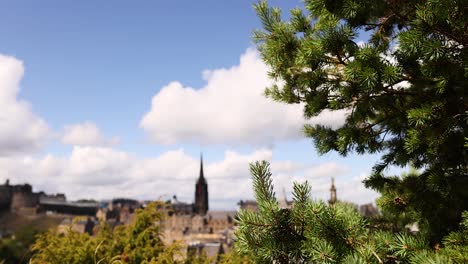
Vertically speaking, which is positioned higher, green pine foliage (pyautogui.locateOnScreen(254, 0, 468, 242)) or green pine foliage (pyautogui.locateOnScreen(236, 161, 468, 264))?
green pine foliage (pyautogui.locateOnScreen(254, 0, 468, 242))

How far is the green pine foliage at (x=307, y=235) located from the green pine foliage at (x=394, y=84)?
5.17 feet

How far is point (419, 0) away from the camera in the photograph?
4145 millimetres

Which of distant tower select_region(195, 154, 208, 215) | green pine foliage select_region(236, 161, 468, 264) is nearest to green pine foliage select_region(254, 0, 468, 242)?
green pine foliage select_region(236, 161, 468, 264)

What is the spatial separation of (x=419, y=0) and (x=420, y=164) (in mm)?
2419

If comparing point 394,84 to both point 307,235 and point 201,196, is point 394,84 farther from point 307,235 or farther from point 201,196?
point 201,196

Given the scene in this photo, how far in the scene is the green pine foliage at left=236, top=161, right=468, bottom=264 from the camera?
8.84 feet

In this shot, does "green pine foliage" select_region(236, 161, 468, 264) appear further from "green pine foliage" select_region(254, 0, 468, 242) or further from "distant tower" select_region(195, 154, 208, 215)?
"distant tower" select_region(195, 154, 208, 215)

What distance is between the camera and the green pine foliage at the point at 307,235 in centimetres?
270

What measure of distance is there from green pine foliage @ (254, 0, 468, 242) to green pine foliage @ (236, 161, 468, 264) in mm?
1575

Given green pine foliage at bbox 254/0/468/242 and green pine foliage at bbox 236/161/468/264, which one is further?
green pine foliage at bbox 254/0/468/242

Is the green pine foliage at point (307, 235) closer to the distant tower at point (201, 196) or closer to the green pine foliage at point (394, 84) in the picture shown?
the green pine foliage at point (394, 84)

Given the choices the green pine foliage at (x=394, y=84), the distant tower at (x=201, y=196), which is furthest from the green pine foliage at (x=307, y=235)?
the distant tower at (x=201, y=196)

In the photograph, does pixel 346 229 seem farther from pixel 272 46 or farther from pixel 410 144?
pixel 272 46

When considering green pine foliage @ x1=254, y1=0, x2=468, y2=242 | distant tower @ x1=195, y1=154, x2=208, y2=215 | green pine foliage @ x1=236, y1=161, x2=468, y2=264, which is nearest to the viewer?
green pine foliage @ x1=236, y1=161, x2=468, y2=264
